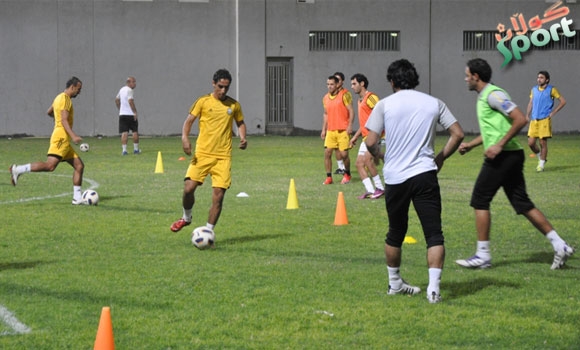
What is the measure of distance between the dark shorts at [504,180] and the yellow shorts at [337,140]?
9328 mm

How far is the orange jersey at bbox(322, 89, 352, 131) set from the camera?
18.2m

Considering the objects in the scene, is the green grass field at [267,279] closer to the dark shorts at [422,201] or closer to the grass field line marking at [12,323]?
the grass field line marking at [12,323]

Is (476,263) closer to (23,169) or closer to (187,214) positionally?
(187,214)

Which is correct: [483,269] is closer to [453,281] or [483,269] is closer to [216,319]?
[453,281]

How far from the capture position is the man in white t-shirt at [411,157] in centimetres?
752

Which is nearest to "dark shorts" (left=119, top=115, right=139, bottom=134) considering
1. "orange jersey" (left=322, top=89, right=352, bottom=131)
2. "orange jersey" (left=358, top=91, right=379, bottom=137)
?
"orange jersey" (left=322, top=89, right=352, bottom=131)

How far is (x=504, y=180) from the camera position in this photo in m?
9.07

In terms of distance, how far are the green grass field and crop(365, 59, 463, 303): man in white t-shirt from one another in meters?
0.48

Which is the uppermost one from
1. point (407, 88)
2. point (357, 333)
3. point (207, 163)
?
point (407, 88)

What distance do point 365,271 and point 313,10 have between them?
101 feet

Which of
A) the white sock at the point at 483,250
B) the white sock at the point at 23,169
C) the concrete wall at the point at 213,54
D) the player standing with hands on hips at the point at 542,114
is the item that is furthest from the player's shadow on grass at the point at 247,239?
the concrete wall at the point at 213,54

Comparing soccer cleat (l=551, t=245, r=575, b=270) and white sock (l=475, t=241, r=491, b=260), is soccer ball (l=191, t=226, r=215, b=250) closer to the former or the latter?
white sock (l=475, t=241, r=491, b=260)

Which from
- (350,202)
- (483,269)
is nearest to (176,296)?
(483,269)

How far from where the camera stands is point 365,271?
895 cm
